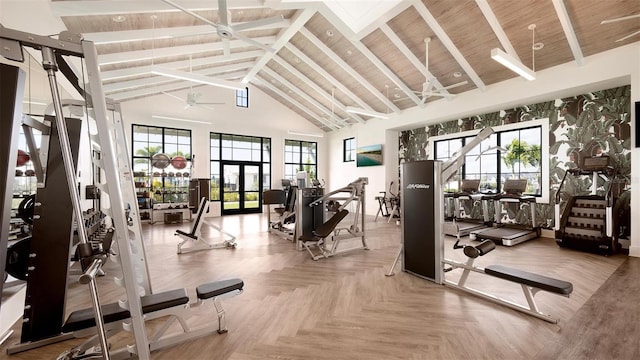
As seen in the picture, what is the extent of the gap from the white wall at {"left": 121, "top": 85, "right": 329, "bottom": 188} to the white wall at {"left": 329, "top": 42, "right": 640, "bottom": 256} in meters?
3.00

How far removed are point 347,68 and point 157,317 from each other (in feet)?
24.1

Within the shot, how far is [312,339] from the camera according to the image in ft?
7.65

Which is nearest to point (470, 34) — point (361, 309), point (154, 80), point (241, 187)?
point (361, 309)

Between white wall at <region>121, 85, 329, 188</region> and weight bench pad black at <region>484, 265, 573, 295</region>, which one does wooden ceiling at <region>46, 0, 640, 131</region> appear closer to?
white wall at <region>121, 85, 329, 188</region>

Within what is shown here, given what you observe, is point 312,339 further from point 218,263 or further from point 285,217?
point 285,217

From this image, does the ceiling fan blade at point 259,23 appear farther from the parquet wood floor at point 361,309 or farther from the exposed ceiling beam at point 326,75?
the exposed ceiling beam at point 326,75

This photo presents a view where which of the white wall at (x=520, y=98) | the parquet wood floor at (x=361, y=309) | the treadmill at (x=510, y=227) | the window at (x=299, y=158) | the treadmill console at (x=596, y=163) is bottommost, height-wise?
the parquet wood floor at (x=361, y=309)

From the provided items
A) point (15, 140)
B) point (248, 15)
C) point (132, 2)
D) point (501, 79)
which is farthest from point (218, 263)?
point (501, 79)

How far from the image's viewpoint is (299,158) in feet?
42.9

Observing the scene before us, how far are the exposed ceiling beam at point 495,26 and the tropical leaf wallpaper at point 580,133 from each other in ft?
6.27

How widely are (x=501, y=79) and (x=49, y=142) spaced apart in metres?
8.29

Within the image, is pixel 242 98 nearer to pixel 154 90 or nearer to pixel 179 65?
pixel 154 90

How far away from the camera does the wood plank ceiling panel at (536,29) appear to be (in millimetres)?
4777

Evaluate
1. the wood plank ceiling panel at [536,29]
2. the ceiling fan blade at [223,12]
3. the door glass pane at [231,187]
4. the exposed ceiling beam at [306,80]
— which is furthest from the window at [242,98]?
the wood plank ceiling panel at [536,29]
